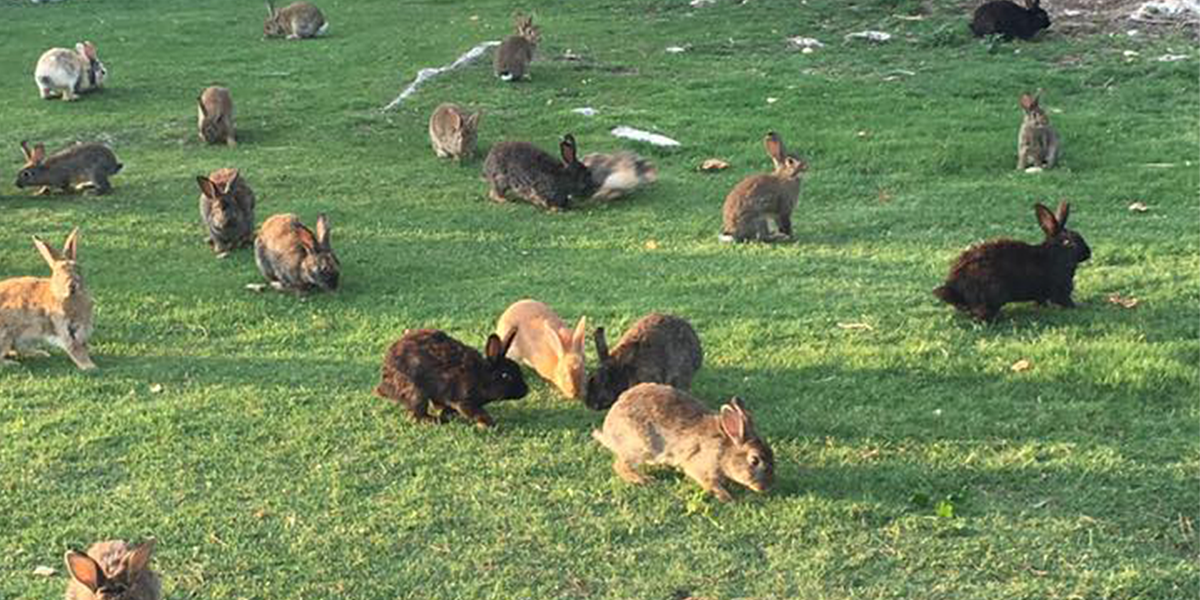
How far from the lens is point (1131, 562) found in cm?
540

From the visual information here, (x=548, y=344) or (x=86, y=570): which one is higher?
(x=86, y=570)

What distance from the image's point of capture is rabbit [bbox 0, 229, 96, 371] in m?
8.02

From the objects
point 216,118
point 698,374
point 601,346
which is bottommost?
point 698,374

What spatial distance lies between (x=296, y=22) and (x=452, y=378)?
17.2 meters

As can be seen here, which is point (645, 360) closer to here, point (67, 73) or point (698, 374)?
point (698, 374)

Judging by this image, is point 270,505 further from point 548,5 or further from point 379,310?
point 548,5

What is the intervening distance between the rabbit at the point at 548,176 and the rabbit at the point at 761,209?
1.74 metres

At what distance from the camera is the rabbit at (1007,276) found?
8008mm

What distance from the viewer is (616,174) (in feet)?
39.5

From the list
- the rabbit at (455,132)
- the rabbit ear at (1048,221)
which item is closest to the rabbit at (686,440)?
the rabbit ear at (1048,221)

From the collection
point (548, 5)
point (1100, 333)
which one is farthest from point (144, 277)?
point (548, 5)

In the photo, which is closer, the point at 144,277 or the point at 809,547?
the point at 809,547

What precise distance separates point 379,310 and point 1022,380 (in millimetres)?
4290

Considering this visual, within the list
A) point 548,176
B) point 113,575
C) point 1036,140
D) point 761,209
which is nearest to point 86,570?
point 113,575
